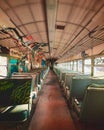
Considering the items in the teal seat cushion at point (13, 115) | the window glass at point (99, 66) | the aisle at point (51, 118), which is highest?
the window glass at point (99, 66)

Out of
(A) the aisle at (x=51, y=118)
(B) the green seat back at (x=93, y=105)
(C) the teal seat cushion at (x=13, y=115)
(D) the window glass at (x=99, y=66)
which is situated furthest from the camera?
(D) the window glass at (x=99, y=66)

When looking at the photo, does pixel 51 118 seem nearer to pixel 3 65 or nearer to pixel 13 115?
pixel 13 115

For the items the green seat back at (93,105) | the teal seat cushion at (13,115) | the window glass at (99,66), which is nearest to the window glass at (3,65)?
the teal seat cushion at (13,115)

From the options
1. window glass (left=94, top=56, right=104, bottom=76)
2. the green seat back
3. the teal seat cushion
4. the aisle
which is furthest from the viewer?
window glass (left=94, top=56, right=104, bottom=76)

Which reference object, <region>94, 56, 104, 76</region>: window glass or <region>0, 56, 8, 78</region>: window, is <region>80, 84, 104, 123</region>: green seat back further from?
<region>0, 56, 8, 78</region>: window

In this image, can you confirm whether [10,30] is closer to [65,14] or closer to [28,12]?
[28,12]

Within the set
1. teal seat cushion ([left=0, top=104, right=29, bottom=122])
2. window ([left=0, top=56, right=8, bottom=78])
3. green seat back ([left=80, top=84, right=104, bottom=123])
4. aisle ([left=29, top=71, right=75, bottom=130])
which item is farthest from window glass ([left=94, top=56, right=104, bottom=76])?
window ([left=0, top=56, right=8, bottom=78])

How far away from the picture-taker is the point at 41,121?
13.2 feet

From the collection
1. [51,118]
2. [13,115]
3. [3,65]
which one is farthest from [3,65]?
[13,115]

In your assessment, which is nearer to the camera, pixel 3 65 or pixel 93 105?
pixel 93 105

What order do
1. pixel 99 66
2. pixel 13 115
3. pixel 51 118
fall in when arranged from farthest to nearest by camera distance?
pixel 99 66 → pixel 51 118 → pixel 13 115

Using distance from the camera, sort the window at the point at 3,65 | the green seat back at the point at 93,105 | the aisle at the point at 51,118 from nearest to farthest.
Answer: the green seat back at the point at 93,105 < the aisle at the point at 51,118 < the window at the point at 3,65

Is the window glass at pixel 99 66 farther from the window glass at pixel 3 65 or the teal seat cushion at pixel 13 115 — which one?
the window glass at pixel 3 65

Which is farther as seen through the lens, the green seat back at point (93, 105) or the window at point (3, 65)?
the window at point (3, 65)
